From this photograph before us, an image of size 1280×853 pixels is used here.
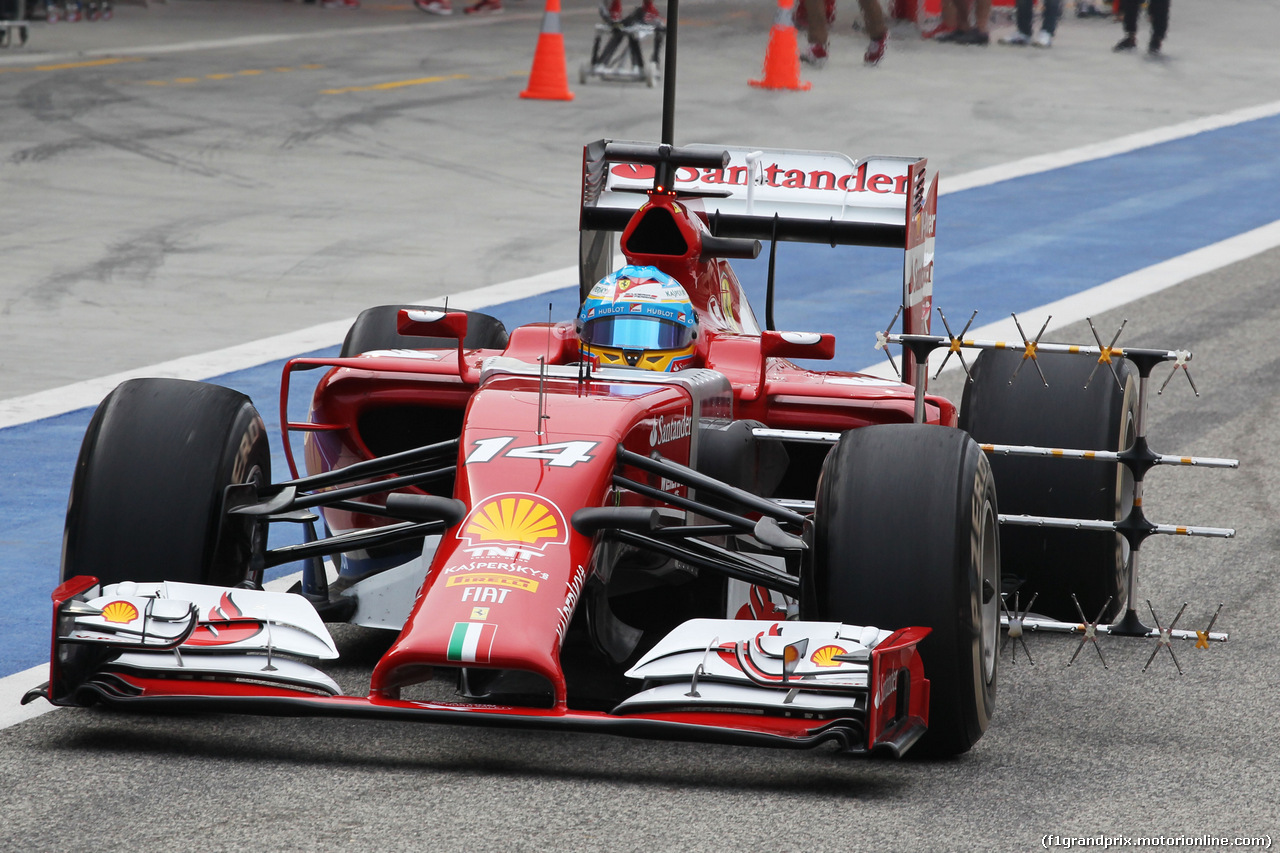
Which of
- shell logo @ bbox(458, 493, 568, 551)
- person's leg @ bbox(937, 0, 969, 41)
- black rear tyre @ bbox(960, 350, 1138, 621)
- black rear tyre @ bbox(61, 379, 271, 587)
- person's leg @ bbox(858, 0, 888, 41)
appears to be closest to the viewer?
shell logo @ bbox(458, 493, 568, 551)

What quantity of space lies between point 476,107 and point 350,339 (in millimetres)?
14630

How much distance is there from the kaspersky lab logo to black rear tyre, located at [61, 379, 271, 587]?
1.19 meters

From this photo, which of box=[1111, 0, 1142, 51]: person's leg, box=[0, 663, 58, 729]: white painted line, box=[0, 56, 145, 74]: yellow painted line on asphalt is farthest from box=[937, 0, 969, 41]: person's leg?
box=[0, 663, 58, 729]: white painted line

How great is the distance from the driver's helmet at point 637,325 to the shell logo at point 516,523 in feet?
3.86

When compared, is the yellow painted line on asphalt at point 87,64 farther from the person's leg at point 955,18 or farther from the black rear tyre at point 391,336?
the black rear tyre at point 391,336

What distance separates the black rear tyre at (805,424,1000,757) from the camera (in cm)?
523

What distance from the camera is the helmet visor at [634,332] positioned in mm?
6527

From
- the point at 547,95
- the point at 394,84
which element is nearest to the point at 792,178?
the point at 547,95

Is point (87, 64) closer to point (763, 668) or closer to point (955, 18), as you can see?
point (955, 18)

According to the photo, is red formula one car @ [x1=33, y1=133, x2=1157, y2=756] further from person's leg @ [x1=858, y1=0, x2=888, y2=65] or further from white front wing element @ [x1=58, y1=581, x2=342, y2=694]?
person's leg @ [x1=858, y1=0, x2=888, y2=65]

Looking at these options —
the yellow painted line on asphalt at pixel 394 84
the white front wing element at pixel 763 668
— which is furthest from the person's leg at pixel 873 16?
the white front wing element at pixel 763 668

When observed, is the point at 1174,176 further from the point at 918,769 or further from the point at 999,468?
the point at 918,769

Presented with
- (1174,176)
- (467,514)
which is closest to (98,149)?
(1174,176)

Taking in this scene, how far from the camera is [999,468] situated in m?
7.03
